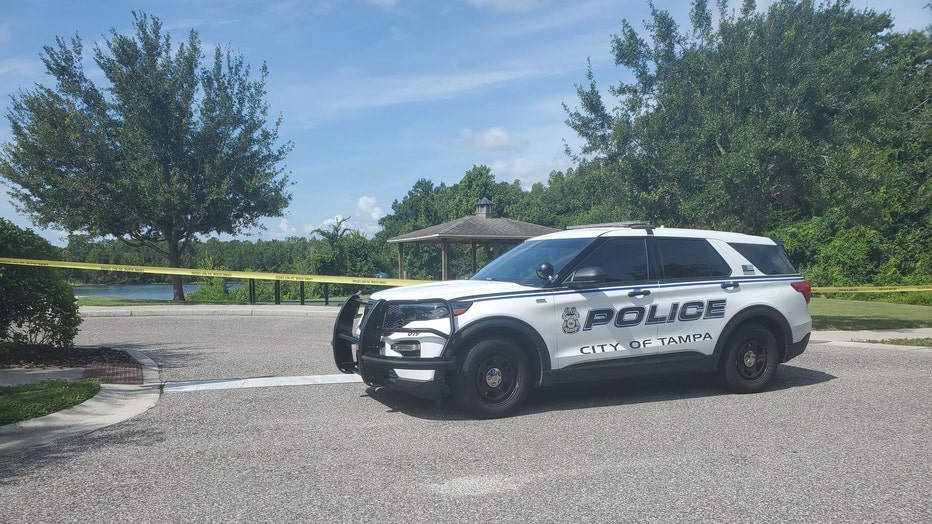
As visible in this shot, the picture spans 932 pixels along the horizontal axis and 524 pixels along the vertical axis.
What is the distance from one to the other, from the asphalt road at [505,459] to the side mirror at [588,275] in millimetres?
1305

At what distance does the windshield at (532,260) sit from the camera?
23.3 feet

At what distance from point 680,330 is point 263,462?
14.6 feet

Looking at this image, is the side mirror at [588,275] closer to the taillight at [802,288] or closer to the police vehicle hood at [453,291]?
the police vehicle hood at [453,291]

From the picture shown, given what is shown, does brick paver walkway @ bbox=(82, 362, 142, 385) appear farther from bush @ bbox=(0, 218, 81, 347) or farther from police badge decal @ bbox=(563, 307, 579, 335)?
police badge decal @ bbox=(563, 307, 579, 335)

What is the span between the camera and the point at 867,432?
5.85 metres

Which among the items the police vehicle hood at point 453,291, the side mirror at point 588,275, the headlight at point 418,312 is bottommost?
the headlight at point 418,312

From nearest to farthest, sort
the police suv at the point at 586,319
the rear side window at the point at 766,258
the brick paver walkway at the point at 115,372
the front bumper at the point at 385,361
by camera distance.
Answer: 1. the front bumper at the point at 385,361
2. the police suv at the point at 586,319
3. the rear side window at the point at 766,258
4. the brick paver walkway at the point at 115,372

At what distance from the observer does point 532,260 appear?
24.7 feet

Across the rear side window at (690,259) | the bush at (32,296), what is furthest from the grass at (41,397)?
the rear side window at (690,259)

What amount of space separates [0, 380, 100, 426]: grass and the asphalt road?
0.71 meters

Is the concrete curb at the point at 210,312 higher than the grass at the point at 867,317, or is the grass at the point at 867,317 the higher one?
the concrete curb at the point at 210,312

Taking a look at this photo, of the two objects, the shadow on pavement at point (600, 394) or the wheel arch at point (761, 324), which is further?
the wheel arch at point (761, 324)

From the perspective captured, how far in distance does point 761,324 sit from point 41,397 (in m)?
7.70

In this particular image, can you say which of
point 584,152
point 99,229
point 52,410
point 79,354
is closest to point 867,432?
point 52,410
